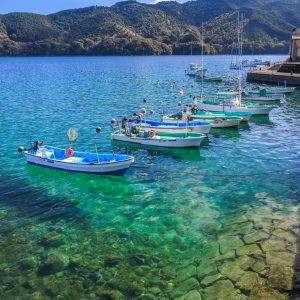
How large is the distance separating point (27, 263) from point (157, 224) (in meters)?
6.38

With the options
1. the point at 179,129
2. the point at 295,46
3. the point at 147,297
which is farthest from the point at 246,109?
the point at 295,46

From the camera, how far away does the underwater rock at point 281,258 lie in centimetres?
1413

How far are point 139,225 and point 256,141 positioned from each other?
18764 millimetres

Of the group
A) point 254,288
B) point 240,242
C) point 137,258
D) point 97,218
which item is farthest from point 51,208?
point 254,288

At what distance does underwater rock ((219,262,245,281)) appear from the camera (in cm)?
1370

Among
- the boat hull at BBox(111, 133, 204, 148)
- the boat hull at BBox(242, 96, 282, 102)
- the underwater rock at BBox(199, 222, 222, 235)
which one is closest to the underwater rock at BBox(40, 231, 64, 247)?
the underwater rock at BBox(199, 222, 222, 235)

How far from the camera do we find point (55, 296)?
13117 mm

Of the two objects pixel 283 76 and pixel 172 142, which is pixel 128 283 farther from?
pixel 283 76

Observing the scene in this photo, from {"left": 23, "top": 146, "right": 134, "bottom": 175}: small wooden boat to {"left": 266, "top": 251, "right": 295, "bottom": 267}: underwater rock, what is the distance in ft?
38.8

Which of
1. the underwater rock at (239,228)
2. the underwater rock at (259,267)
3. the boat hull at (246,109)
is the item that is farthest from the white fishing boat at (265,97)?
the underwater rock at (259,267)

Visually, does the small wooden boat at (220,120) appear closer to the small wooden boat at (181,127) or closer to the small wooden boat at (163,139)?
the small wooden boat at (181,127)

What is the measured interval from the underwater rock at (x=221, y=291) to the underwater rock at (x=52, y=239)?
23.4 ft

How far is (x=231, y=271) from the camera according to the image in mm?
14062

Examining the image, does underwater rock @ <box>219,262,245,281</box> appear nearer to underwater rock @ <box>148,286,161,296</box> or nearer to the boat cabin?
underwater rock @ <box>148,286,161,296</box>
